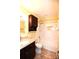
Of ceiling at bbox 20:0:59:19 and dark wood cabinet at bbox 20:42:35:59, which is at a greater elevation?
ceiling at bbox 20:0:59:19

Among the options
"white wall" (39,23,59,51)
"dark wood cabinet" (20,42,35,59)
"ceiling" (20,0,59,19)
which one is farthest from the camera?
"white wall" (39,23,59,51)

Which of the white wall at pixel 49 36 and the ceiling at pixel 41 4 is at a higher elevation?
the ceiling at pixel 41 4

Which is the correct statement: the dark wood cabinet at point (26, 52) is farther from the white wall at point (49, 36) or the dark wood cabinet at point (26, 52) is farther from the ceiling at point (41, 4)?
the white wall at point (49, 36)

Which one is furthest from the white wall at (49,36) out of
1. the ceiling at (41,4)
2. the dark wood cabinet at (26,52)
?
the dark wood cabinet at (26,52)

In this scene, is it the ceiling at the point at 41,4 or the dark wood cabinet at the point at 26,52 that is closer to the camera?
the dark wood cabinet at the point at 26,52

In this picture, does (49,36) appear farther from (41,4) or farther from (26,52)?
(26,52)

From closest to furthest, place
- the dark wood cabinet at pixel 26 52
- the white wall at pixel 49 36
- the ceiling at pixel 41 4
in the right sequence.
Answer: the dark wood cabinet at pixel 26 52 → the ceiling at pixel 41 4 → the white wall at pixel 49 36

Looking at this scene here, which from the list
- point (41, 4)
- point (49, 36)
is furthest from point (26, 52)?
point (49, 36)

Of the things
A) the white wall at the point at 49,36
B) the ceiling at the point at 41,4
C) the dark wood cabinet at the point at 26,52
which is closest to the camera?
the dark wood cabinet at the point at 26,52

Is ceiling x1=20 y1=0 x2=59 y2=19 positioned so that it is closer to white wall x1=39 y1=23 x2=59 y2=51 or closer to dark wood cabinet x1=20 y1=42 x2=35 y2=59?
dark wood cabinet x1=20 y1=42 x2=35 y2=59

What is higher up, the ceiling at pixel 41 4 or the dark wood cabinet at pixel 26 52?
the ceiling at pixel 41 4

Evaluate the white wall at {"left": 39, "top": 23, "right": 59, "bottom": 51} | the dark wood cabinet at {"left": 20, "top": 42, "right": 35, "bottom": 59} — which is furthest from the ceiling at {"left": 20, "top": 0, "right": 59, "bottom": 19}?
the white wall at {"left": 39, "top": 23, "right": 59, "bottom": 51}
